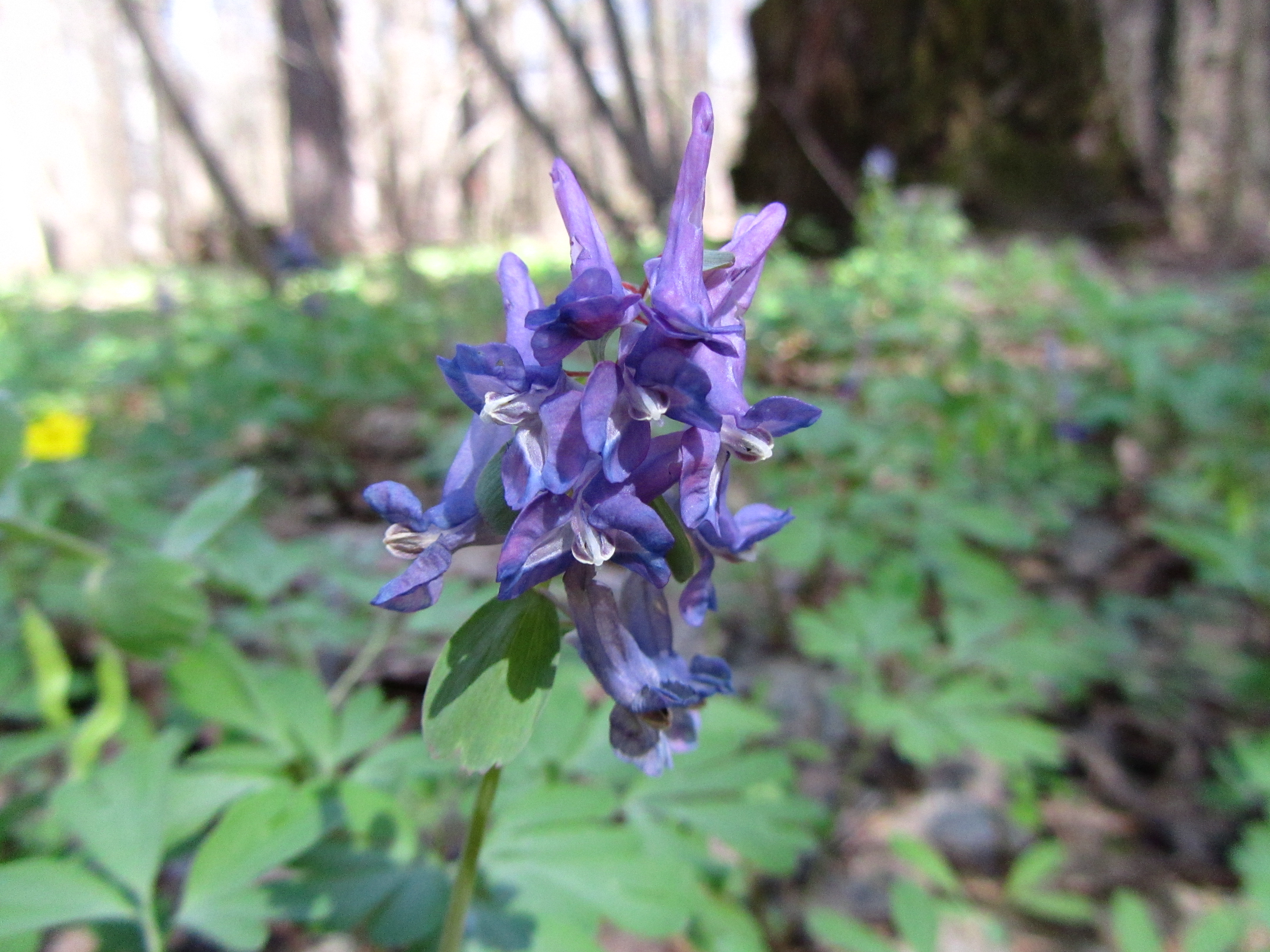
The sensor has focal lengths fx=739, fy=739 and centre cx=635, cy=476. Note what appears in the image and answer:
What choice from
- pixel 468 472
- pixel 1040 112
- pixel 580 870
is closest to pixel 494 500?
pixel 468 472


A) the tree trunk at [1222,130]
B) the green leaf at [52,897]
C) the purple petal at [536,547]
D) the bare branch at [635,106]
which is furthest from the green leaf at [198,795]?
the tree trunk at [1222,130]

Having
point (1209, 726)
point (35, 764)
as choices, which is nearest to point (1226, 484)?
point (1209, 726)

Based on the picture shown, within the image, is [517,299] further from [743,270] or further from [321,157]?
[321,157]

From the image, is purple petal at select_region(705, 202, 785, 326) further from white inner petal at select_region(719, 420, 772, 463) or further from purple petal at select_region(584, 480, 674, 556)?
purple petal at select_region(584, 480, 674, 556)

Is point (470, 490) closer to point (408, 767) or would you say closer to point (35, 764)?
point (408, 767)

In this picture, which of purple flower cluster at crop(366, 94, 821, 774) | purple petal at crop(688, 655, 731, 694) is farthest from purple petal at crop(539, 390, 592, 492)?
purple petal at crop(688, 655, 731, 694)
